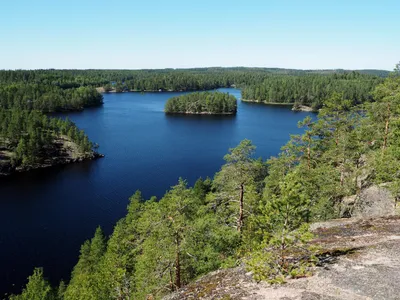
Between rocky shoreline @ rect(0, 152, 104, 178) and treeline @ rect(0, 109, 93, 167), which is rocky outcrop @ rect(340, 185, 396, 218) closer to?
rocky shoreline @ rect(0, 152, 104, 178)

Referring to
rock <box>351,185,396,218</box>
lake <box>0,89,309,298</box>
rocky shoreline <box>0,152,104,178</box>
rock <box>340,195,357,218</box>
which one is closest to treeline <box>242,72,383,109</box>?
lake <box>0,89,309,298</box>

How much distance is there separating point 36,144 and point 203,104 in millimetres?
74282

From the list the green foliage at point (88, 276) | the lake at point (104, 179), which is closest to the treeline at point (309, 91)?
the lake at point (104, 179)

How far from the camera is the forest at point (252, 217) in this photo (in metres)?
12.9

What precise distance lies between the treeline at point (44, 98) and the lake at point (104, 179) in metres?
18.5

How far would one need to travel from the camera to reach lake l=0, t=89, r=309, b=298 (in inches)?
1519

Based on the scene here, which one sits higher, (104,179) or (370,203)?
(370,203)

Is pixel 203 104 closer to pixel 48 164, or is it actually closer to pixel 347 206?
pixel 48 164

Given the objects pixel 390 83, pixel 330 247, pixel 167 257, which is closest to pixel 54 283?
pixel 167 257

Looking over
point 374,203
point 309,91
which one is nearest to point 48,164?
point 374,203

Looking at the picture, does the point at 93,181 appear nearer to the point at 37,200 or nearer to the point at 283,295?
the point at 37,200

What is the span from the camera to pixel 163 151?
78.2 meters

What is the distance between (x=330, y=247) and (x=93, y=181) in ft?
171

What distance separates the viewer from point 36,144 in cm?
7312
